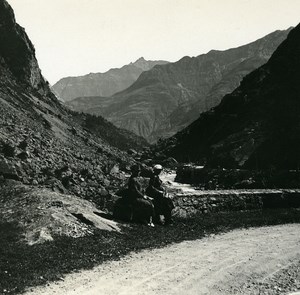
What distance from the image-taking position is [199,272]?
9.84m

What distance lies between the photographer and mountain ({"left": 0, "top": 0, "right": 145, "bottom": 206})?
21.0 m

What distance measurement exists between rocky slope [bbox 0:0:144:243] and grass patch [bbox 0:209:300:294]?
1.12 m

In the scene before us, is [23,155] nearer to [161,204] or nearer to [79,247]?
[161,204]

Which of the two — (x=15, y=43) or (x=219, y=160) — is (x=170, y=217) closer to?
(x=219, y=160)

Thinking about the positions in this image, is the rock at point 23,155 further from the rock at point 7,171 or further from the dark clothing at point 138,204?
the dark clothing at point 138,204

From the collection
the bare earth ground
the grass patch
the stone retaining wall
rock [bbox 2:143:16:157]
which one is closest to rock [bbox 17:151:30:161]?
rock [bbox 2:143:16:157]

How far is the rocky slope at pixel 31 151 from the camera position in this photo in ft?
50.0

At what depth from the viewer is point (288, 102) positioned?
4891 cm

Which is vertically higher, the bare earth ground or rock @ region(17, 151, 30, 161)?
rock @ region(17, 151, 30, 161)

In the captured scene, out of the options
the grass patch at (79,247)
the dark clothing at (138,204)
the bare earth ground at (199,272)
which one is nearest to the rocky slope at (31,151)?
the grass patch at (79,247)

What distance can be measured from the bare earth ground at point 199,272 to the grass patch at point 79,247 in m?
0.44

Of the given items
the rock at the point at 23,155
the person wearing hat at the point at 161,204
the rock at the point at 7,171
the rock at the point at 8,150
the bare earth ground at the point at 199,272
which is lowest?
the bare earth ground at the point at 199,272

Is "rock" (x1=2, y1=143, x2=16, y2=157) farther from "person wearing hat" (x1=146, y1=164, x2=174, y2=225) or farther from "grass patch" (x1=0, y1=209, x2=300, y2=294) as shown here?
"grass patch" (x1=0, y1=209, x2=300, y2=294)

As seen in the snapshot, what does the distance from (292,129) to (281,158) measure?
192 inches
